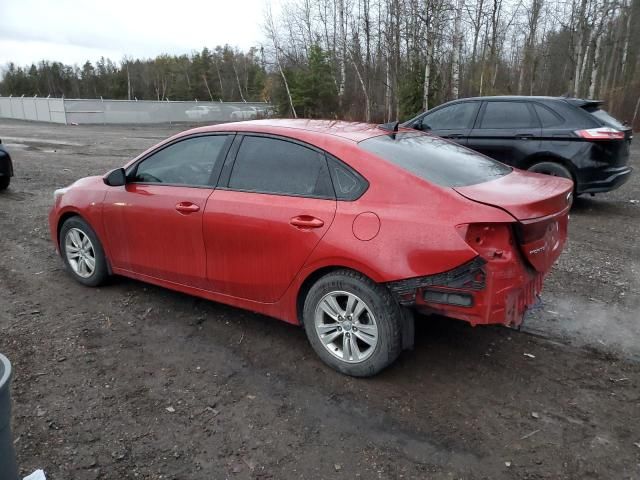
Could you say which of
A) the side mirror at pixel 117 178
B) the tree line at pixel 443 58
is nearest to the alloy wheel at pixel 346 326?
the side mirror at pixel 117 178

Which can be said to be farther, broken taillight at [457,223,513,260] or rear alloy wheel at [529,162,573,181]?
rear alloy wheel at [529,162,573,181]

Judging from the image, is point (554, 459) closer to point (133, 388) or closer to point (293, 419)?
point (293, 419)

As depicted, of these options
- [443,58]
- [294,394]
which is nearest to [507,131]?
[294,394]

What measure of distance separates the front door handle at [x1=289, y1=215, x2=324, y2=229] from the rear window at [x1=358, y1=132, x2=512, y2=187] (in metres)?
0.58

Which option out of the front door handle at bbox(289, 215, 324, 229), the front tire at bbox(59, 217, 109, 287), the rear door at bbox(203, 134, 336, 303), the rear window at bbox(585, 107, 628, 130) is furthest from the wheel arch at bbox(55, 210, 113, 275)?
the rear window at bbox(585, 107, 628, 130)

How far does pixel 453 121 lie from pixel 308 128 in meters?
5.56

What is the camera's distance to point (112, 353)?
143 inches

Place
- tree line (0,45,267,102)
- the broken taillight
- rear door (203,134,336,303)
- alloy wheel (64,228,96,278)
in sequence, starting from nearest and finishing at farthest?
1. the broken taillight
2. rear door (203,134,336,303)
3. alloy wheel (64,228,96,278)
4. tree line (0,45,267,102)

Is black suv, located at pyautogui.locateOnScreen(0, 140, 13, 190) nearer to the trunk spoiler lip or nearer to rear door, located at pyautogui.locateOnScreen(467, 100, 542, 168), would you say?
rear door, located at pyautogui.locateOnScreen(467, 100, 542, 168)

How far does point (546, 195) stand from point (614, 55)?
37193 millimetres

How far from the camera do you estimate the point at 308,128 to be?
3697mm

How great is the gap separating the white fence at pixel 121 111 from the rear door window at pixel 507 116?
27.3 metres

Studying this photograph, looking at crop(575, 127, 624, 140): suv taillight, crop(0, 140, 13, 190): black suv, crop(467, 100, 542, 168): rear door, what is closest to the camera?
crop(575, 127, 624, 140): suv taillight

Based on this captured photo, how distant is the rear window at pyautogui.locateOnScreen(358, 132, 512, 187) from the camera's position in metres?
3.26
